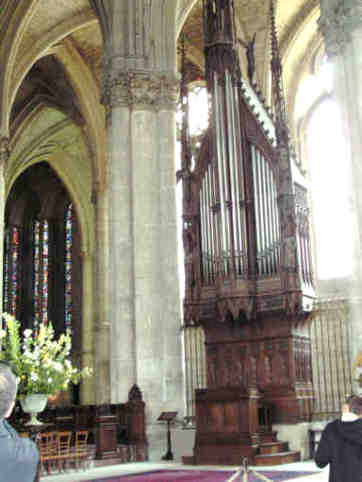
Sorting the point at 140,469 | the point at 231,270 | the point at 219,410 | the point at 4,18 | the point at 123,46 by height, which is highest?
the point at 4,18

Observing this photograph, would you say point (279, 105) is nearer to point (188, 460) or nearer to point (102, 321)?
point (188, 460)

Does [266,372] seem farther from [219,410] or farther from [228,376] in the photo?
[219,410]

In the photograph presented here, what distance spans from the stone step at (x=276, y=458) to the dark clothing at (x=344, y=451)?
732 cm

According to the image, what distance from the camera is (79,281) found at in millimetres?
32469

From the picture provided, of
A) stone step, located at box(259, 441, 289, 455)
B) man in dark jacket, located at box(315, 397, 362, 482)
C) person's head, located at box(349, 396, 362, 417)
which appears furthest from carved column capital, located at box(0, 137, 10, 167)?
person's head, located at box(349, 396, 362, 417)

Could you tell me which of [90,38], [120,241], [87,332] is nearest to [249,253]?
[120,241]

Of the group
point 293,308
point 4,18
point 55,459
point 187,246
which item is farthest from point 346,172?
point 4,18

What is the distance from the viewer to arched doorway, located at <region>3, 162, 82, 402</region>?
32.9 m

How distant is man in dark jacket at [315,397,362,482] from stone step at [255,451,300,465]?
24.0 feet

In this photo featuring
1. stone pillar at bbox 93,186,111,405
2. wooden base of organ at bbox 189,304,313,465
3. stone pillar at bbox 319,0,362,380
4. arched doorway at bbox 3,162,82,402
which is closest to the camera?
stone pillar at bbox 319,0,362,380

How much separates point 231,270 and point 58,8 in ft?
38.2

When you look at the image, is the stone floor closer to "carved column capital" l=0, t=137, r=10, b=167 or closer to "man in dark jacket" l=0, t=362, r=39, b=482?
"man in dark jacket" l=0, t=362, r=39, b=482

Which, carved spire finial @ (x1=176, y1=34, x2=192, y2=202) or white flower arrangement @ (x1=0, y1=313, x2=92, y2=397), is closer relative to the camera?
white flower arrangement @ (x1=0, y1=313, x2=92, y2=397)

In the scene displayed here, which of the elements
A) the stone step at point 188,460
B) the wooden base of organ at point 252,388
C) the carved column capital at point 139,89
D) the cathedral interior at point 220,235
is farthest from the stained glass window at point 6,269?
the stone step at point 188,460
